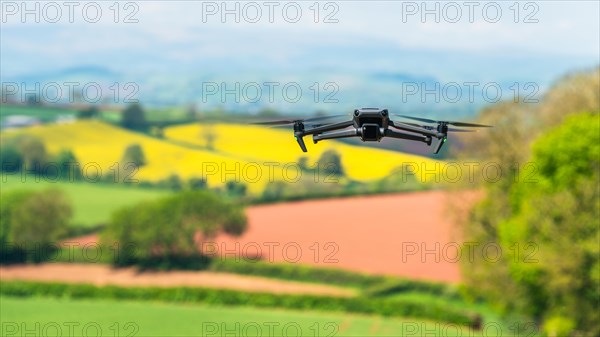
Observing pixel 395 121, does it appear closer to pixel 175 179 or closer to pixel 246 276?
pixel 246 276

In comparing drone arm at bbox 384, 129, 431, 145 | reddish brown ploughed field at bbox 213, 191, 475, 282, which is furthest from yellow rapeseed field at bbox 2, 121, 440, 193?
drone arm at bbox 384, 129, 431, 145

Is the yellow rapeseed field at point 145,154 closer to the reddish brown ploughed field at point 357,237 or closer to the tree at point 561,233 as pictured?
the reddish brown ploughed field at point 357,237

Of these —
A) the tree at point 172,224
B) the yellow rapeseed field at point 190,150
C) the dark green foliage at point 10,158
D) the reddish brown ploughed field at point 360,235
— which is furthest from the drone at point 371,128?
the dark green foliage at point 10,158

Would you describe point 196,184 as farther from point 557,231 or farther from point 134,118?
point 557,231

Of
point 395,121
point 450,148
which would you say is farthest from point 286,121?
point 450,148

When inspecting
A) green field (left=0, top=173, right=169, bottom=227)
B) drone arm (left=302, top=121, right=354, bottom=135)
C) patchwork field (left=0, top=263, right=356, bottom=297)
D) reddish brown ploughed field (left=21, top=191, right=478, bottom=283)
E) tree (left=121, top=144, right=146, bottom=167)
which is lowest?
patchwork field (left=0, top=263, right=356, bottom=297)

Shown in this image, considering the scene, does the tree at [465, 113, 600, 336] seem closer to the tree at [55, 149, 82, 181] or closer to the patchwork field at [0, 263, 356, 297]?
the patchwork field at [0, 263, 356, 297]

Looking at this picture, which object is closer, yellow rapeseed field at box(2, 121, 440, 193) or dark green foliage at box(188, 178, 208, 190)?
yellow rapeseed field at box(2, 121, 440, 193)
